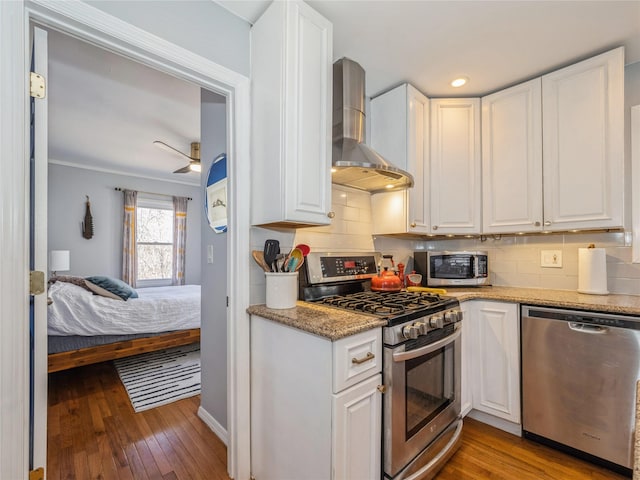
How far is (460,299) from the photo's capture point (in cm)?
193

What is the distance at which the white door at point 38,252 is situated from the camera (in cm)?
111

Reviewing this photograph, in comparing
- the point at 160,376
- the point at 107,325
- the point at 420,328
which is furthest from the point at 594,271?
the point at 107,325

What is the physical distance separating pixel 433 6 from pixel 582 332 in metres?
1.90

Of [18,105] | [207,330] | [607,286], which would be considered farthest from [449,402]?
[18,105]

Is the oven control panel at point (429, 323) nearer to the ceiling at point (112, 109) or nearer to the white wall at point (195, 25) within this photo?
the white wall at point (195, 25)

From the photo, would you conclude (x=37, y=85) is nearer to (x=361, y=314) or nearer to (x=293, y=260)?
(x=293, y=260)

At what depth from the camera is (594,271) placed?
1965 millimetres

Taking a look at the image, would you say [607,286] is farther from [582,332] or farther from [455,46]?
[455,46]

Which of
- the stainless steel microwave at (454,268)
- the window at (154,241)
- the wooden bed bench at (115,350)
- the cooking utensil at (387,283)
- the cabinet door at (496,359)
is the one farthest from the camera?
the window at (154,241)

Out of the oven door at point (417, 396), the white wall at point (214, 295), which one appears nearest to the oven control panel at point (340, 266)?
the white wall at point (214, 295)

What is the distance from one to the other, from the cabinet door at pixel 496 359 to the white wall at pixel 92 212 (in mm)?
5115

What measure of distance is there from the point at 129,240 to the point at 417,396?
500 cm

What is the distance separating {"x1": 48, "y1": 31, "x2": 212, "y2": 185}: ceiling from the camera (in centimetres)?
215

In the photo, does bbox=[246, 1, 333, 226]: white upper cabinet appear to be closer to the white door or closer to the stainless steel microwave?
the white door
